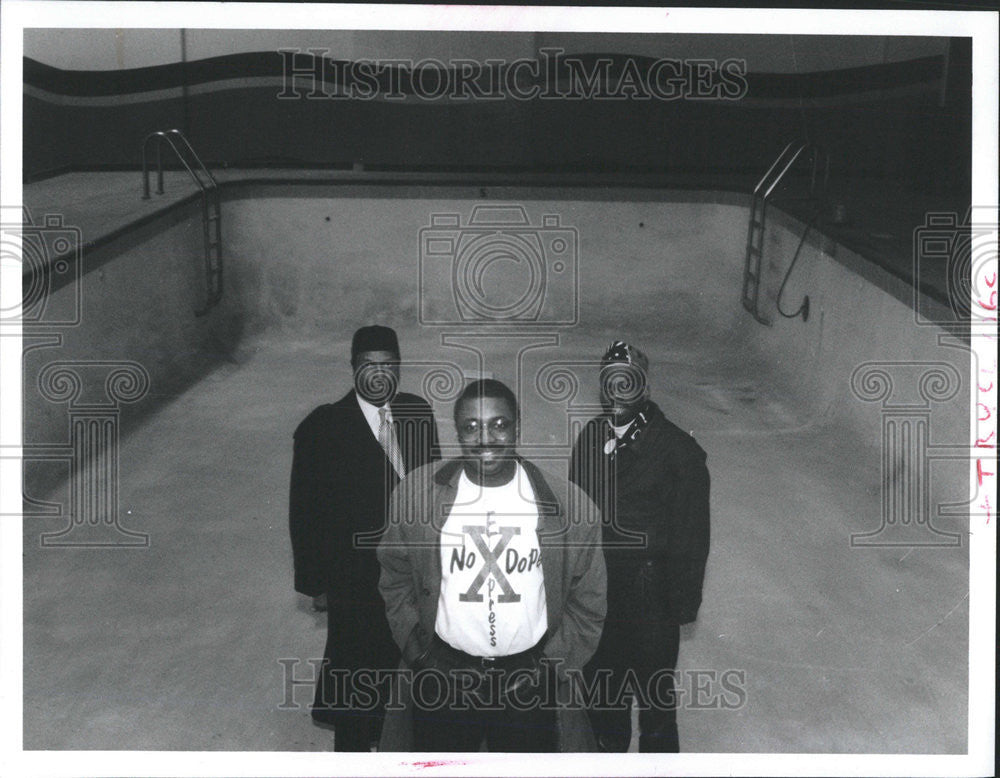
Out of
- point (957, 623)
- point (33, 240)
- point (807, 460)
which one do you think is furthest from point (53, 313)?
point (957, 623)

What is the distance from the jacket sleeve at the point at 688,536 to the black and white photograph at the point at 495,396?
1 centimetres

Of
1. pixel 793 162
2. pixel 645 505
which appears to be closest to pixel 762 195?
pixel 793 162

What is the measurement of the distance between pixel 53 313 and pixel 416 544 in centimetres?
107

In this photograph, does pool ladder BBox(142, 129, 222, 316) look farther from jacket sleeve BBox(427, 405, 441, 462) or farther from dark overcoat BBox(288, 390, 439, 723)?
jacket sleeve BBox(427, 405, 441, 462)

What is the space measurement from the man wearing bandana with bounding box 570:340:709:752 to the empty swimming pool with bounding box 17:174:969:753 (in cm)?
6

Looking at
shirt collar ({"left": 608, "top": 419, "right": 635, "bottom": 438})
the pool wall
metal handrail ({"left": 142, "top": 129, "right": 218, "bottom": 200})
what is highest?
metal handrail ({"left": 142, "top": 129, "right": 218, "bottom": 200})

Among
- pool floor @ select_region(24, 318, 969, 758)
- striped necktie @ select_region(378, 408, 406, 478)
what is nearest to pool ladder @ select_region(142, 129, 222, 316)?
pool floor @ select_region(24, 318, 969, 758)

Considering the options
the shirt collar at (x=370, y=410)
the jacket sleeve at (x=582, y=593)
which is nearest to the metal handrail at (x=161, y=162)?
the shirt collar at (x=370, y=410)

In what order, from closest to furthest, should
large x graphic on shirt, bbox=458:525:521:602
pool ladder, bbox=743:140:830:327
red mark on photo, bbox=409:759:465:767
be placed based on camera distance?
1. large x graphic on shirt, bbox=458:525:521:602
2. red mark on photo, bbox=409:759:465:767
3. pool ladder, bbox=743:140:830:327

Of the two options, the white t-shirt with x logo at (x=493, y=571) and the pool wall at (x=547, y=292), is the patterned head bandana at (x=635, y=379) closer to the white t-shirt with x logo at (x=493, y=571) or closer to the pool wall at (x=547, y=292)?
the pool wall at (x=547, y=292)

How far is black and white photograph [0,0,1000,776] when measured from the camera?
295 cm

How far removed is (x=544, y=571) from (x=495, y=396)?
16.8 inches

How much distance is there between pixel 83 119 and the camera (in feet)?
10.4

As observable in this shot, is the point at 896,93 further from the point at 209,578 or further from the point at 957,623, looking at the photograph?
the point at 209,578
